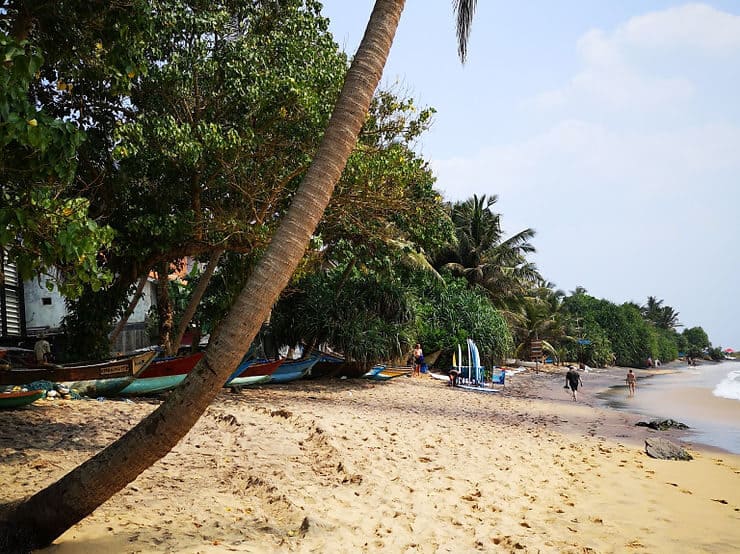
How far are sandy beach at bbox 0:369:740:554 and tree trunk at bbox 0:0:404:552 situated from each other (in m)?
0.32

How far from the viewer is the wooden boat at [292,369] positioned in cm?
1986

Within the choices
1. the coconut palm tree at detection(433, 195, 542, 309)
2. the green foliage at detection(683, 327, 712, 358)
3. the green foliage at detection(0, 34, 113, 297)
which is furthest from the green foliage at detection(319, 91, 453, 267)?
the green foliage at detection(683, 327, 712, 358)

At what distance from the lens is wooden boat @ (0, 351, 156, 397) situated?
11695 millimetres

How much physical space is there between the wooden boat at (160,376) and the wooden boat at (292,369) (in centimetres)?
494

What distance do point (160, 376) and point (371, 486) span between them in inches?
336

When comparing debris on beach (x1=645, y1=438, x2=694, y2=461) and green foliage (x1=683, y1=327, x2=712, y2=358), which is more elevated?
green foliage (x1=683, y1=327, x2=712, y2=358)

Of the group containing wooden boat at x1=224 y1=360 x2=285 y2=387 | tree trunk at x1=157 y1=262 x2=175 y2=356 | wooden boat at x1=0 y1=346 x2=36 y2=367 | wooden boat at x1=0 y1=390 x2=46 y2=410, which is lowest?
wooden boat at x1=0 y1=390 x2=46 y2=410

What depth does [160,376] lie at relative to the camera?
47.0ft

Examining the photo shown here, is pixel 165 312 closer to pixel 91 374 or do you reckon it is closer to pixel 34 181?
pixel 91 374

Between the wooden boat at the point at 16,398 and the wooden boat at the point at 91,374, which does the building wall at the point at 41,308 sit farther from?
the wooden boat at the point at 16,398

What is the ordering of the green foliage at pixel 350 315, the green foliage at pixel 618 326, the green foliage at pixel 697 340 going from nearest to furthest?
the green foliage at pixel 350 315 → the green foliage at pixel 618 326 → the green foliage at pixel 697 340

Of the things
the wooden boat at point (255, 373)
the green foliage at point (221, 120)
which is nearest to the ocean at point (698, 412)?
the wooden boat at point (255, 373)

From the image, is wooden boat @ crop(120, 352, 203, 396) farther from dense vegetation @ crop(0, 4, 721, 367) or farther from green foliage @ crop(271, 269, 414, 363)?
green foliage @ crop(271, 269, 414, 363)

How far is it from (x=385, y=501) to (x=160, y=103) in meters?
10.4
